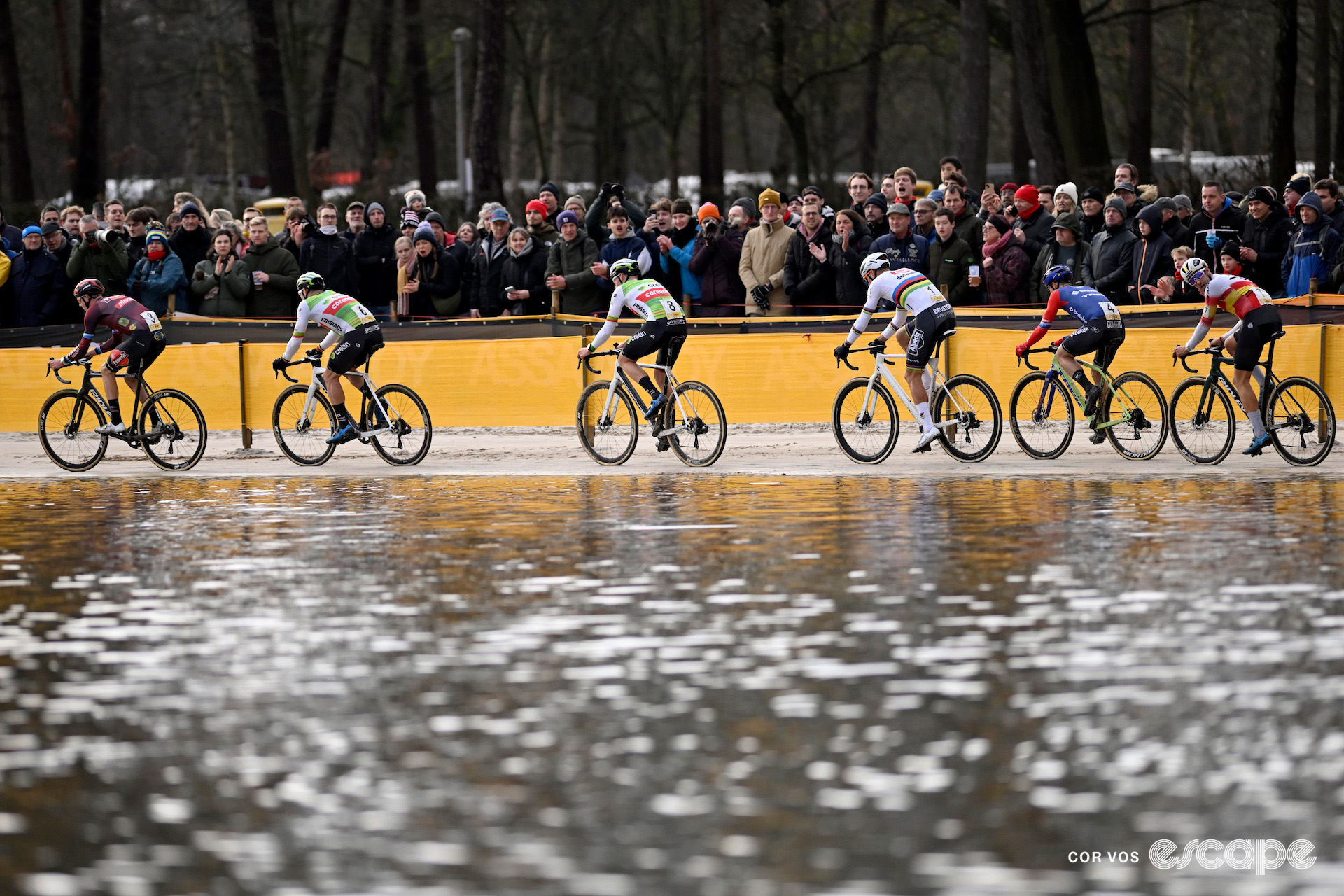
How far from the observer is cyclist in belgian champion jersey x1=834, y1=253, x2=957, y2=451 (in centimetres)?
1819

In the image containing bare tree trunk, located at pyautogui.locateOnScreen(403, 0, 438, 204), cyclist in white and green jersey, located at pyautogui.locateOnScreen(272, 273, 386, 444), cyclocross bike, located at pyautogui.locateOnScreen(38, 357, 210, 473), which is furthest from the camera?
bare tree trunk, located at pyautogui.locateOnScreen(403, 0, 438, 204)

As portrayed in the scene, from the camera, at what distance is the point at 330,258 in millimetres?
22812

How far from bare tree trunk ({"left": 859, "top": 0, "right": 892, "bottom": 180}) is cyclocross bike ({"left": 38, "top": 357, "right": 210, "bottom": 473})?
31.5 meters

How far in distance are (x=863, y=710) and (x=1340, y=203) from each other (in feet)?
44.0

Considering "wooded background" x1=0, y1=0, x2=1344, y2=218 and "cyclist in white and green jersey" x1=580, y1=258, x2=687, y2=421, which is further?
"wooded background" x1=0, y1=0, x2=1344, y2=218

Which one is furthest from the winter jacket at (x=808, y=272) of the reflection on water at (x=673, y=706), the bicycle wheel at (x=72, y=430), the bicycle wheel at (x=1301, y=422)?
the reflection on water at (x=673, y=706)

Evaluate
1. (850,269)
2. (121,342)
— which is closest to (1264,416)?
(850,269)

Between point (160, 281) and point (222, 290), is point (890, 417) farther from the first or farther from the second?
point (160, 281)

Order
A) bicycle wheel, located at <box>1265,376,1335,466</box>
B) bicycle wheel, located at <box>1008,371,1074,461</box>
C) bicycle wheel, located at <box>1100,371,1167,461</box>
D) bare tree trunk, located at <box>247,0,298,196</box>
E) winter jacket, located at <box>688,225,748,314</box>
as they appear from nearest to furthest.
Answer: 1. bicycle wheel, located at <box>1265,376,1335,466</box>
2. bicycle wheel, located at <box>1100,371,1167,461</box>
3. bicycle wheel, located at <box>1008,371,1074,461</box>
4. winter jacket, located at <box>688,225,748,314</box>
5. bare tree trunk, located at <box>247,0,298,196</box>

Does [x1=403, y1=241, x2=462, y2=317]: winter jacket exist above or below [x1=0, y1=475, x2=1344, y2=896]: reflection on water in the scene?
above

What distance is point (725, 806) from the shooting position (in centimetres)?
650

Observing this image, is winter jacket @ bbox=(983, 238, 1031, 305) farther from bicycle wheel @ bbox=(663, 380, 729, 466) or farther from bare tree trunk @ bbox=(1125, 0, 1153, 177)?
bare tree trunk @ bbox=(1125, 0, 1153, 177)

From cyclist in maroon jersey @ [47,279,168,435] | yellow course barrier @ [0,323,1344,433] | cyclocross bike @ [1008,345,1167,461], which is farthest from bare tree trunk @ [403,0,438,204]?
cyclocross bike @ [1008,345,1167,461]

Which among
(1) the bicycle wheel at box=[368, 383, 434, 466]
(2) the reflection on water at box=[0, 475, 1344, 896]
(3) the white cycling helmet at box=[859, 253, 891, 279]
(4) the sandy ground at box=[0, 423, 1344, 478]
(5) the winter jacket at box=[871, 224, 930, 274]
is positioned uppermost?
(5) the winter jacket at box=[871, 224, 930, 274]
